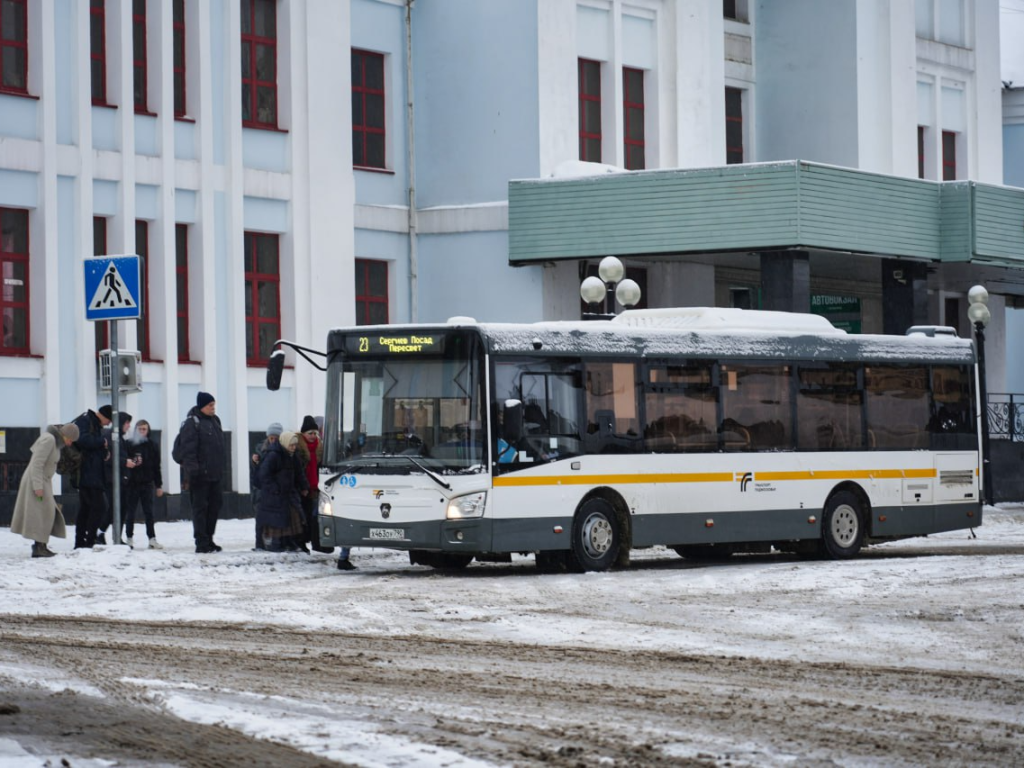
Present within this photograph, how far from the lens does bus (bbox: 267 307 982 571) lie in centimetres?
2028

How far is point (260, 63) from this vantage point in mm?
33094

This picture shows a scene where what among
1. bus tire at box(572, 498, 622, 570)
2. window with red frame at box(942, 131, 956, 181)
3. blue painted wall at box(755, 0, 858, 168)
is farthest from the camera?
window with red frame at box(942, 131, 956, 181)

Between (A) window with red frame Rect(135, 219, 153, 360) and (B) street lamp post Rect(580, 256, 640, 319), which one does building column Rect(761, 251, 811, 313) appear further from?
(A) window with red frame Rect(135, 219, 153, 360)

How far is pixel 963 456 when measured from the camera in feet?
84.0

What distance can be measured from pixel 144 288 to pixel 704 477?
12.3m

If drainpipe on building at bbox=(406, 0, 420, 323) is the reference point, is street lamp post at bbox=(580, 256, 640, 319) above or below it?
below

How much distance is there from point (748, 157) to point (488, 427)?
21980 millimetres

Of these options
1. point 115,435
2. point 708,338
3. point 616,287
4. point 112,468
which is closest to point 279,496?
point 112,468

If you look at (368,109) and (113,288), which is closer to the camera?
(113,288)

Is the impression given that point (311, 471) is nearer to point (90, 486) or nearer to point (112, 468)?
point (112, 468)

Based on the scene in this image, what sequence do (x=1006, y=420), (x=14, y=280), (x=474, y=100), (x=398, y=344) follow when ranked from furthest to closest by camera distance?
1. (x=1006, y=420)
2. (x=474, y=100)
3. (x=14, y=280)
4. (x=398, y=344)

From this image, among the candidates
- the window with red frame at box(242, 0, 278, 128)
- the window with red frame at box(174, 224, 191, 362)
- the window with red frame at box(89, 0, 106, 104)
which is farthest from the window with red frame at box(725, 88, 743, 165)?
the window with red frame at box(89, 0, 106, 104)

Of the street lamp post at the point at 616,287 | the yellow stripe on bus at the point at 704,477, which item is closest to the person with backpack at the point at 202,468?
the yellow stripe on bus at the point at 704,477

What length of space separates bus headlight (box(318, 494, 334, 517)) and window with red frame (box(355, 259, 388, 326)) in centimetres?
1428
